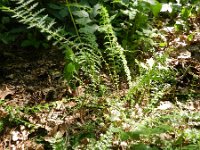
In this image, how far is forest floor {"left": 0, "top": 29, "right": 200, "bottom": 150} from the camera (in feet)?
8.12

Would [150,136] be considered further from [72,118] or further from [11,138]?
[11,138]

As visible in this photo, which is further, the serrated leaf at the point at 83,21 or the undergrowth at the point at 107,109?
the serrated leaf at the point at 83,21

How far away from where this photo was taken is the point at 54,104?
8.40 ft

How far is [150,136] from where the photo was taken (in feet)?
7.51

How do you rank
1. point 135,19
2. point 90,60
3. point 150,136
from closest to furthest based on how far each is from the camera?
point 150,136
point 90,60
point 135,19

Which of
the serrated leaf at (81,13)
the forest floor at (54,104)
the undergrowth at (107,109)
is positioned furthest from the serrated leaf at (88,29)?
the forest floor at (54,104)

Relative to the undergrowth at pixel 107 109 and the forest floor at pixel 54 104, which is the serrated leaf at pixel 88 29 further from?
the forest floor at pixel 54 104

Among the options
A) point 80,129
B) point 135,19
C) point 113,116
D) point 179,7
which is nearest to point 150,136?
point 113,116

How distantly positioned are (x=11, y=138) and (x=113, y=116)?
759 mm

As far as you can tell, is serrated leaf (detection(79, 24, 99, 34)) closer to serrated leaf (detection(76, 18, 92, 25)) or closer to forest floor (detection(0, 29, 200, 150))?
serrated leaf (detection(76, 18, 92, 25))

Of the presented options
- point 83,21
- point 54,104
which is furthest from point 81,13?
point 54,104

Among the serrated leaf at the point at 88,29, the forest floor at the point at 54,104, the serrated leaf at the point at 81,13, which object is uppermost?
the serrated leaf at the point at 81,13

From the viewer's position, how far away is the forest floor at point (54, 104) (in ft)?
8.12

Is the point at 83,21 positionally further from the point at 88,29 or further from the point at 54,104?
the point at 54,104
